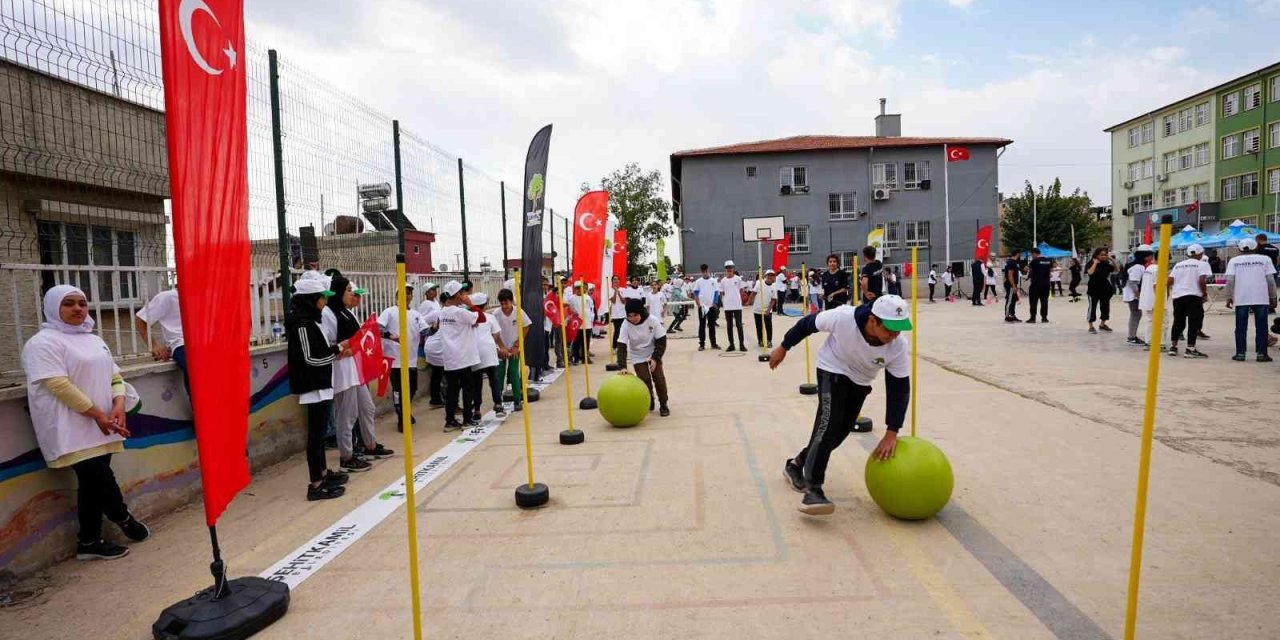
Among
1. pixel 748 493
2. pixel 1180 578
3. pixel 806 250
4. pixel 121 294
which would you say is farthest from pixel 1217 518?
pixel 806 250

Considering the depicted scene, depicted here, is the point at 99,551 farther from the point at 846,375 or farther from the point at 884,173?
the point at 884,173

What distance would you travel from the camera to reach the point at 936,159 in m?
40.0

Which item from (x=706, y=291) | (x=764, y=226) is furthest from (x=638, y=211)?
(x=706, y=291)

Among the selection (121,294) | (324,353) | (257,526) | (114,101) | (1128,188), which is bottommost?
(257,526)

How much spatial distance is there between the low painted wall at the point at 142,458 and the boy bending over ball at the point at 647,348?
3.90 m

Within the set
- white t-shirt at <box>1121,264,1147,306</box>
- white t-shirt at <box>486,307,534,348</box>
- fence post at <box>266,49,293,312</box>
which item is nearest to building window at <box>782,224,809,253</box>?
white t-shirt at <box>1121,264,1147,306</box>

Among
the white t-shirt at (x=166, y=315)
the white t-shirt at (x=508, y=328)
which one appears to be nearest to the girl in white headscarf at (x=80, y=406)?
the white t-shirt at (x=166, y=315)

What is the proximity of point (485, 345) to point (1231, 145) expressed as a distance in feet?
183

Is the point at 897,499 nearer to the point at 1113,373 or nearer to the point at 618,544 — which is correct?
the point at 618,544

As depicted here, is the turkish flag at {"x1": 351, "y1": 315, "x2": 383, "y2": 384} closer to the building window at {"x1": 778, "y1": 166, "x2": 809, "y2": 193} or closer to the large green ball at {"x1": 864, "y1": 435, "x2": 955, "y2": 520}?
the large green ball at {"x1": 864, "y1": 435, "x2": 955, "y2": 520}

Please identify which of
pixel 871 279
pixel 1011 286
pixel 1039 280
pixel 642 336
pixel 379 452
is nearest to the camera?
pixel 379 452

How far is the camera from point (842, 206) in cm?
4025

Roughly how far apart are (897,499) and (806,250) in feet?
121

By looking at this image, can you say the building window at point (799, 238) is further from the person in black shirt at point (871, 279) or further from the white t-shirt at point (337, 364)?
the white t-shirt at point (337, 364)
